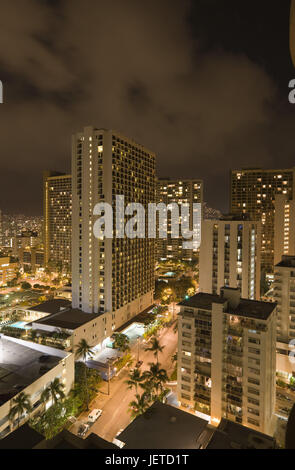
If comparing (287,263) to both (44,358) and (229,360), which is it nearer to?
(229,360)

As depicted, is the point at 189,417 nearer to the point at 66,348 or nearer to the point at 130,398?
the point at 130,398

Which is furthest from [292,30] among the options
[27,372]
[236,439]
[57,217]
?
[57,217]

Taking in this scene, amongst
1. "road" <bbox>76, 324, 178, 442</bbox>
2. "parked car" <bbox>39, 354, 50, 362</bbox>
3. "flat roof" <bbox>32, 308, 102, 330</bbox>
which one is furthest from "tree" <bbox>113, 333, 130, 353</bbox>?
"parked car" <bbox>39, 354, 50, 362</bbox>

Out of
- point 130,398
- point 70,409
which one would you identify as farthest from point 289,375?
point 70,409

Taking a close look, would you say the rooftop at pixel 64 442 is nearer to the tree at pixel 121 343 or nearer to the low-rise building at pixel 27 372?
the low-rise building at pixel 27 372

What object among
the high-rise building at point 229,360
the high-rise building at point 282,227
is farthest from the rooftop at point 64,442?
the high-rise building at point 282,227

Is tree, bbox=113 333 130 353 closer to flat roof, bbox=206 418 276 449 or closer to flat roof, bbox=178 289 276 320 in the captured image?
flat roof, bbox=178 289 276 320
